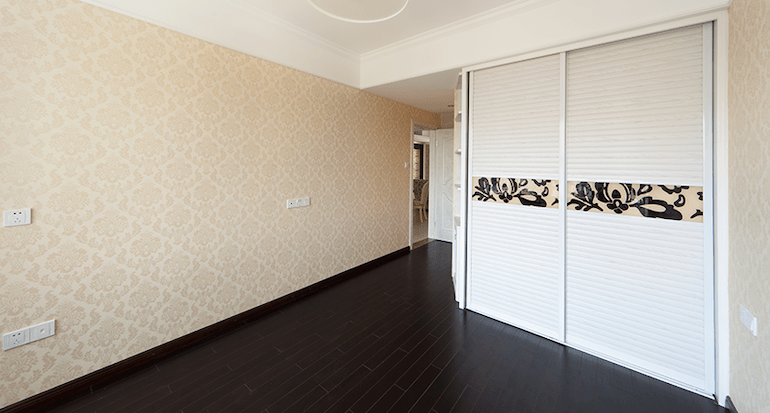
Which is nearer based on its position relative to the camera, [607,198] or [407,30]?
[607,198]

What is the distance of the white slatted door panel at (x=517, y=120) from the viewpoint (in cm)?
243

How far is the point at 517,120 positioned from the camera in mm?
2600

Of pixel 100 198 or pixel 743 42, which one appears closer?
pixel 743 42

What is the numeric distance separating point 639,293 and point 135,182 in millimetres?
3603

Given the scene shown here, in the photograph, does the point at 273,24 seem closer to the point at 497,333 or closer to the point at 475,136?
the point at 475,136

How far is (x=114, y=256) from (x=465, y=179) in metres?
2.83

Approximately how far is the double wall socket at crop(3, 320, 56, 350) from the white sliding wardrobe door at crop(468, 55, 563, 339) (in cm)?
307

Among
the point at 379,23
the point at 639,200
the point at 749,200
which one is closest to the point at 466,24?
the point at 379,23

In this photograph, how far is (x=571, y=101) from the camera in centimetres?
235

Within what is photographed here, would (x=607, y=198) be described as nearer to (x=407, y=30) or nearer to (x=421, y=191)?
(x=407, y=30)

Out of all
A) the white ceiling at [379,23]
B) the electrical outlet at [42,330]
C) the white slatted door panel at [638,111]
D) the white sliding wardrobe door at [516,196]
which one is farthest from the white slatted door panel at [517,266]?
the electrical outlet at [42,330]

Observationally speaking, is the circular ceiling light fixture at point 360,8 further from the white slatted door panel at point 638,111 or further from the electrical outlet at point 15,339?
the electrical outlet at point 15,339

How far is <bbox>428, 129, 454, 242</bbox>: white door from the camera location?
17.9ft

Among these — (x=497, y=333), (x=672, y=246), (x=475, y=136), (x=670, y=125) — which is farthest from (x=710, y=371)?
(x=475, y=136)
